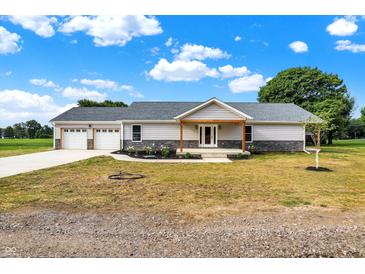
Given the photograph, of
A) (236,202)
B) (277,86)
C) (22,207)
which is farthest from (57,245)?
(277,86)

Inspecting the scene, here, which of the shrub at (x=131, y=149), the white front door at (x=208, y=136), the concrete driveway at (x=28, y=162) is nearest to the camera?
the concrete driveway at (x=28, y=162)

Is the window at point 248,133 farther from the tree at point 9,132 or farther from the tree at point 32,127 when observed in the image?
the tree at point 9,132

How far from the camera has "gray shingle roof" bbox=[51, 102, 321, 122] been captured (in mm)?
19125

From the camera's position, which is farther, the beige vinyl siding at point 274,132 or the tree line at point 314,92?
the tree line at point 314,92

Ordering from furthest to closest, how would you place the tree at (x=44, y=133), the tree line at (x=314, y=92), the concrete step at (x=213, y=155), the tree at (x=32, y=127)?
the tree at (x=32, y=127) < the tree at (x=44, y=133) < the tree line at (x=314, y=92) < the concrete step at (x=213, y=155)

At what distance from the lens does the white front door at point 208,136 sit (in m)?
18.4

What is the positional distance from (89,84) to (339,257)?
33.6 metres

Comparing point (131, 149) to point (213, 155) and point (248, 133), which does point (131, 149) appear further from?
point (248, 133)

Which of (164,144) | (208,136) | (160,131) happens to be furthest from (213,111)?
(164,144)

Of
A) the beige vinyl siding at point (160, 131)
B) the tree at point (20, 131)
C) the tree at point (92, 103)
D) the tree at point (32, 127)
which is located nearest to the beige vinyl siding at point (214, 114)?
the beige vinyl siding at point (160, 131)

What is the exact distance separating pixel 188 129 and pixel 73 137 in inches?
424

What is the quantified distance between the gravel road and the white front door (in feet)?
44.4

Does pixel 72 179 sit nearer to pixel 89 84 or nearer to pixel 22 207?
pixel 22 207

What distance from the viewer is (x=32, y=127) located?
241ft
